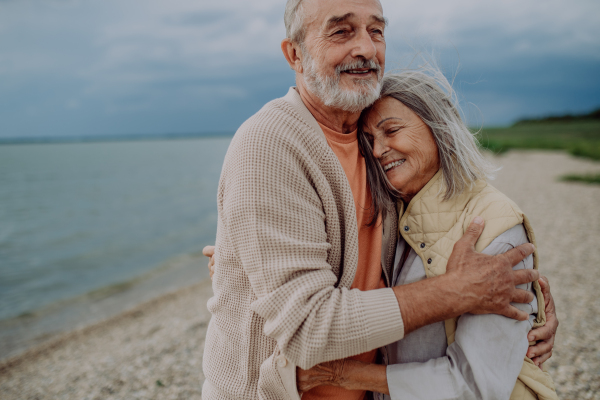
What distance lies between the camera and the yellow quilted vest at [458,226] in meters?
1.81

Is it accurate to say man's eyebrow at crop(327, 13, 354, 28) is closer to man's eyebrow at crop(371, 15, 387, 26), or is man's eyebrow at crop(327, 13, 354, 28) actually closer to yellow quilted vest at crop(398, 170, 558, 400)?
man's eyebrow at crop(371, 15, 387, 26)

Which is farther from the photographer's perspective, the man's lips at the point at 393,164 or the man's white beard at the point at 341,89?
the man's lips at the point at 393,164

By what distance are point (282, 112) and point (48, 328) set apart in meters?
8.86

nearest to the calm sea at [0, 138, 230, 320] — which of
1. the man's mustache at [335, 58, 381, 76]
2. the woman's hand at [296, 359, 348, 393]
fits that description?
the woman's hand at [296, 359, 348, 393]

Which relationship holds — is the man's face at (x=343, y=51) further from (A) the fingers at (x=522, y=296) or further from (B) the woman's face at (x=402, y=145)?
(A) the fingers at (x=522, y=296)

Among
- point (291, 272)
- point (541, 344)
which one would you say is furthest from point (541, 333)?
point (291, 272)

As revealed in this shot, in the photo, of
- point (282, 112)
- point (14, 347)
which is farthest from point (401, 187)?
point (14, 347)

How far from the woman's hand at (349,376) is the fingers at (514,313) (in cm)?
60

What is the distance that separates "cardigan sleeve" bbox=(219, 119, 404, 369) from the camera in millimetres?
1491

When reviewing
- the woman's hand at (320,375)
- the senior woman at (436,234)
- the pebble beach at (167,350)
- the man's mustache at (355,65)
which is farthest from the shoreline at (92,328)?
the man's mustache at (355,65)

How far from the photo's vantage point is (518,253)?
173cm

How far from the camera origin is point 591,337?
18.9ft

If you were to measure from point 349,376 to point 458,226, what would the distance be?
2.94 feet

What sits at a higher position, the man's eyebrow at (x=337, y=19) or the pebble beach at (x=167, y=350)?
the man's eyebrow at (x=337, y=19)
